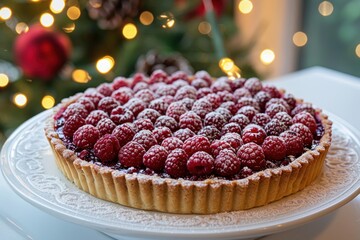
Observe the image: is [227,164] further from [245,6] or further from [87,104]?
[245,6]

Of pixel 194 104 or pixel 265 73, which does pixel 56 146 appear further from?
pixel 265 73

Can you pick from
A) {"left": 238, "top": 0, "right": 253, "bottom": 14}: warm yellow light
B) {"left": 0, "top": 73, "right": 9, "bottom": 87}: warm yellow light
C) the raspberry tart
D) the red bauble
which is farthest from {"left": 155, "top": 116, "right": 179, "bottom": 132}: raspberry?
{"left": 238, "top": 0, "right": 253, "bottom": 14}: warm yellow light

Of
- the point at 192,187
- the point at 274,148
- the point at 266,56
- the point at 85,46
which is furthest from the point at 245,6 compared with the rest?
the point at 192,187

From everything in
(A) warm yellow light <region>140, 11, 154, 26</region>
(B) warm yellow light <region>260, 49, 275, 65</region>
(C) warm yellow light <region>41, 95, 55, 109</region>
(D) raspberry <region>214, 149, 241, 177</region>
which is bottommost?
(B) warm yellow light <region>260, 49, 275, 65</region>

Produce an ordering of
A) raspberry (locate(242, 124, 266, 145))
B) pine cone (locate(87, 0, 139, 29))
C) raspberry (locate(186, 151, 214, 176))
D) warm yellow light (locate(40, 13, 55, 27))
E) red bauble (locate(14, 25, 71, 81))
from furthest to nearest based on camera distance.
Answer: pine cone (locate(87, 0, 139, 29)) < warm yellow light (locate(40, 13, 55, 27)) < red bauble (locate(14, 25, 71, 81)) < raspberry (locate(242, 124, 266, 145)) < raspberry (locate(186, 151, 214, 176))

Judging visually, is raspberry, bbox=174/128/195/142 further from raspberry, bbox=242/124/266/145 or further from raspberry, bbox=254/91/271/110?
raspberry, bbox=254/91/271/110

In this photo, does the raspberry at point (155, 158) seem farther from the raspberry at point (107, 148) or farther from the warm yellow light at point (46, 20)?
the warm yellow light at point (46, 20)
